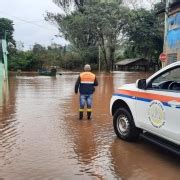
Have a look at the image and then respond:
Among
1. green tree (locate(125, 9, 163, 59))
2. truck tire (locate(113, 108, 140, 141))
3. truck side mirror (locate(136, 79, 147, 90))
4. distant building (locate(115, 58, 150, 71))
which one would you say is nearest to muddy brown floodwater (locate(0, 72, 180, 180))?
truck tire (locate(113, 108, 140, 141))

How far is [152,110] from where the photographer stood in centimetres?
699

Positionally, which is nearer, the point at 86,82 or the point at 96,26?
the point at 86,82

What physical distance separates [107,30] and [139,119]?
5339cm

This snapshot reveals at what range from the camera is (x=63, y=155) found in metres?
7.07

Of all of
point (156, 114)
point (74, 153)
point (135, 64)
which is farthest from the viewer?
point (135, 64)

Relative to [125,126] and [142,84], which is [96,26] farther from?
[142,84]

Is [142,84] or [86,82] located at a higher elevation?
[142,84]

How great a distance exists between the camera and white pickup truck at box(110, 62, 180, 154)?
6457mm

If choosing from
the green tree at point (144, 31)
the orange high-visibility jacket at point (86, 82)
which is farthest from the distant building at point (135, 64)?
the orange high-visibility jacket at point (86, 82)

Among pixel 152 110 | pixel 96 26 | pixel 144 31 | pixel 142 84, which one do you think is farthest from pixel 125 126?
pixel 144 31

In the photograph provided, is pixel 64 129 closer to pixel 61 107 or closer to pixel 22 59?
pixel 61 107

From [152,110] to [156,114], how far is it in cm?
16

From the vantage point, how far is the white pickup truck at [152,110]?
21.2ft

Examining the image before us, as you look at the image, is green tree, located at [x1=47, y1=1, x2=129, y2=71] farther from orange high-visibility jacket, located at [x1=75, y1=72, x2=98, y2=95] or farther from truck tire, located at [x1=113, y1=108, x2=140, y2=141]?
truck tire, located at [x1=113, y1=108, x2=140, y2=141]
